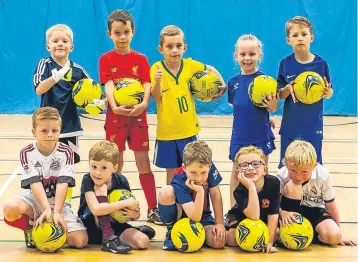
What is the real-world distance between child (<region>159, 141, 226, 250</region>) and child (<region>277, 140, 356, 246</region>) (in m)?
0.45

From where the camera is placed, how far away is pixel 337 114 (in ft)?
32.8

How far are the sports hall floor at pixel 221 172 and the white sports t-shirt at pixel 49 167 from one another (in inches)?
17.6

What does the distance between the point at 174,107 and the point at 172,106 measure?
2cm

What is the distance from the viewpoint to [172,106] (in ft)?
17.0

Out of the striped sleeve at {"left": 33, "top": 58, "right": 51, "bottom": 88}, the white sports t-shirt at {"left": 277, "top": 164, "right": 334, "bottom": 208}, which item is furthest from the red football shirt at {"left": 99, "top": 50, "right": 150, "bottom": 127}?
the white sports t-shirt at {"left": 277, "top": 164, "right": 334, "bottom": 208}

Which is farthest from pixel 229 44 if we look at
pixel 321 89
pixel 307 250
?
pixel 307 250

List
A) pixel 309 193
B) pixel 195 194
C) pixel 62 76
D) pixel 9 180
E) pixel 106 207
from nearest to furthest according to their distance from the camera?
pixel 106 207 < pixel 195 194 < pixel 309 193 < pixel 62 76 < pixel 9 180

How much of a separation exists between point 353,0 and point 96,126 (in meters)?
4.05

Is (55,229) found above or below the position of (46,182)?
below

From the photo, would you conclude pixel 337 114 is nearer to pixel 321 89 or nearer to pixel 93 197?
pixel 321 89

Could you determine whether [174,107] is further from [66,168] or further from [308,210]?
[308,210]

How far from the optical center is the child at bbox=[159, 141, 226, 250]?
4.46 metres

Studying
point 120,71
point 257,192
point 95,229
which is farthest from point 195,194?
point 120,71

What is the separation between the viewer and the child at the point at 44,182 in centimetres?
448
